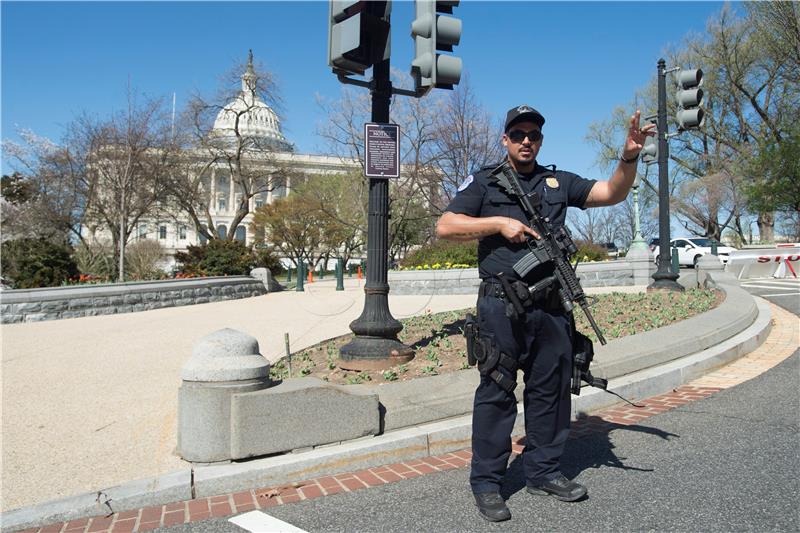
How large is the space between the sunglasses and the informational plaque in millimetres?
2389

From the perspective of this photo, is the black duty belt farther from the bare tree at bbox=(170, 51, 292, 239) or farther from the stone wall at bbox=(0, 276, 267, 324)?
the bare tree at bbox=(170, 51, 292, 239)

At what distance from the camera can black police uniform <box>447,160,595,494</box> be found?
3.15m

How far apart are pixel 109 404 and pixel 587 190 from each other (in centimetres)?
465

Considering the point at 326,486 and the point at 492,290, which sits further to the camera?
the point at 326,486

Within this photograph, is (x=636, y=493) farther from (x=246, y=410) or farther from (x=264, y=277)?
(x=264, y=277)

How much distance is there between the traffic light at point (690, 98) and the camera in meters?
8.89

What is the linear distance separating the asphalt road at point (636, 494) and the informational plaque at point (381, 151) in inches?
116

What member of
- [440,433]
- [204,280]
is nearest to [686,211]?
[204,280]

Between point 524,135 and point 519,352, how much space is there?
1206 mm

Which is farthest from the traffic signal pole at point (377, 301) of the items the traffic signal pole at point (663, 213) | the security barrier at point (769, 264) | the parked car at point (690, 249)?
the parked car at point (690, 249)

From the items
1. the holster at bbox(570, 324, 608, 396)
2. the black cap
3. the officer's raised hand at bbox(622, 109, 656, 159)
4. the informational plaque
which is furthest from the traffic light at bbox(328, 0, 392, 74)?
the holster at bbox(570, 324, 608, 396)

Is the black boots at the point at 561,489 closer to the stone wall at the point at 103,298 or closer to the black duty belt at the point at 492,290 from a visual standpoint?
the black duty belt at the point at 492,290

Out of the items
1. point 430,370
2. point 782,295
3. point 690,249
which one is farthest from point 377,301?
point 690,249

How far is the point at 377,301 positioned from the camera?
18.5ft
